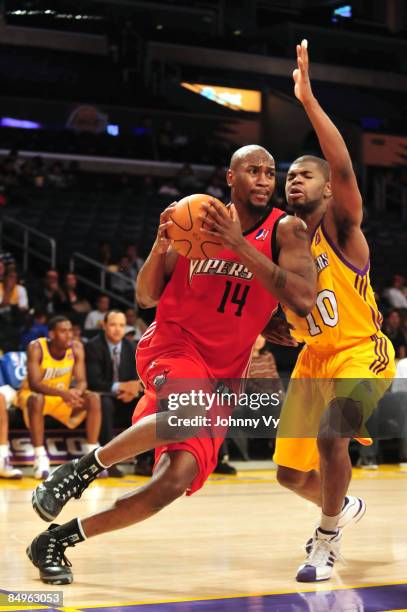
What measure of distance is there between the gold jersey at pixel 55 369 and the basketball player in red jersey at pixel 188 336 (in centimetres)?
522

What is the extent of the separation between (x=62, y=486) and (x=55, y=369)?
5376mm

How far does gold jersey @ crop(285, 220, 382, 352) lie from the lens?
16.1ft

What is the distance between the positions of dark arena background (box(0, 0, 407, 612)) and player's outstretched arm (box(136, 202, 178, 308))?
1.17ft

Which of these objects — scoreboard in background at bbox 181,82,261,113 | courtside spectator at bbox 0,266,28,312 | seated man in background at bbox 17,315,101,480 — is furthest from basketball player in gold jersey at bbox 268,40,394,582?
scoreboard in background at bbox 181,82,261,113

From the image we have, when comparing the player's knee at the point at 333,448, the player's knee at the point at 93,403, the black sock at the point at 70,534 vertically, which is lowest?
the player's knee at the point at 93,403

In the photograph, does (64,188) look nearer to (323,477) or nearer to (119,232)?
(119,232)

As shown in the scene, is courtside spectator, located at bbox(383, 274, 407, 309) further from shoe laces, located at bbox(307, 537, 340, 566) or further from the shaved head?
shoe laces, located at bbox(307, 537, 340, 566)

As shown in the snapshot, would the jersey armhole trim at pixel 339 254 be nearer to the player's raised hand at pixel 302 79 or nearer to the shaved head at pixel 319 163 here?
the shaved head at pixel 319 163

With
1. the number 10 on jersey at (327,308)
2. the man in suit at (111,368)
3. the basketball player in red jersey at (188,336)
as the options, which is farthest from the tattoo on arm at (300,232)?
the man in suit at (111,368)

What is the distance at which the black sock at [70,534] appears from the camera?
4.50m

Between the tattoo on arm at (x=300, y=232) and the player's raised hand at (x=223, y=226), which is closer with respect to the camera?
the player's raised hand at (x=223, y=226)

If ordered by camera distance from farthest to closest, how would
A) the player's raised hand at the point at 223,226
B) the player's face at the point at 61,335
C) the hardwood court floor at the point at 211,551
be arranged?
the player's face at the point at 61,335 < the hardwood court floor at the point at 211,551 < the player's raised hand at the point at 223,226

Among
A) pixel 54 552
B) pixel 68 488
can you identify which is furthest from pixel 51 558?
pixel 68 488

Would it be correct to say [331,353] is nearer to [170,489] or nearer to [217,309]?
[217,309]
